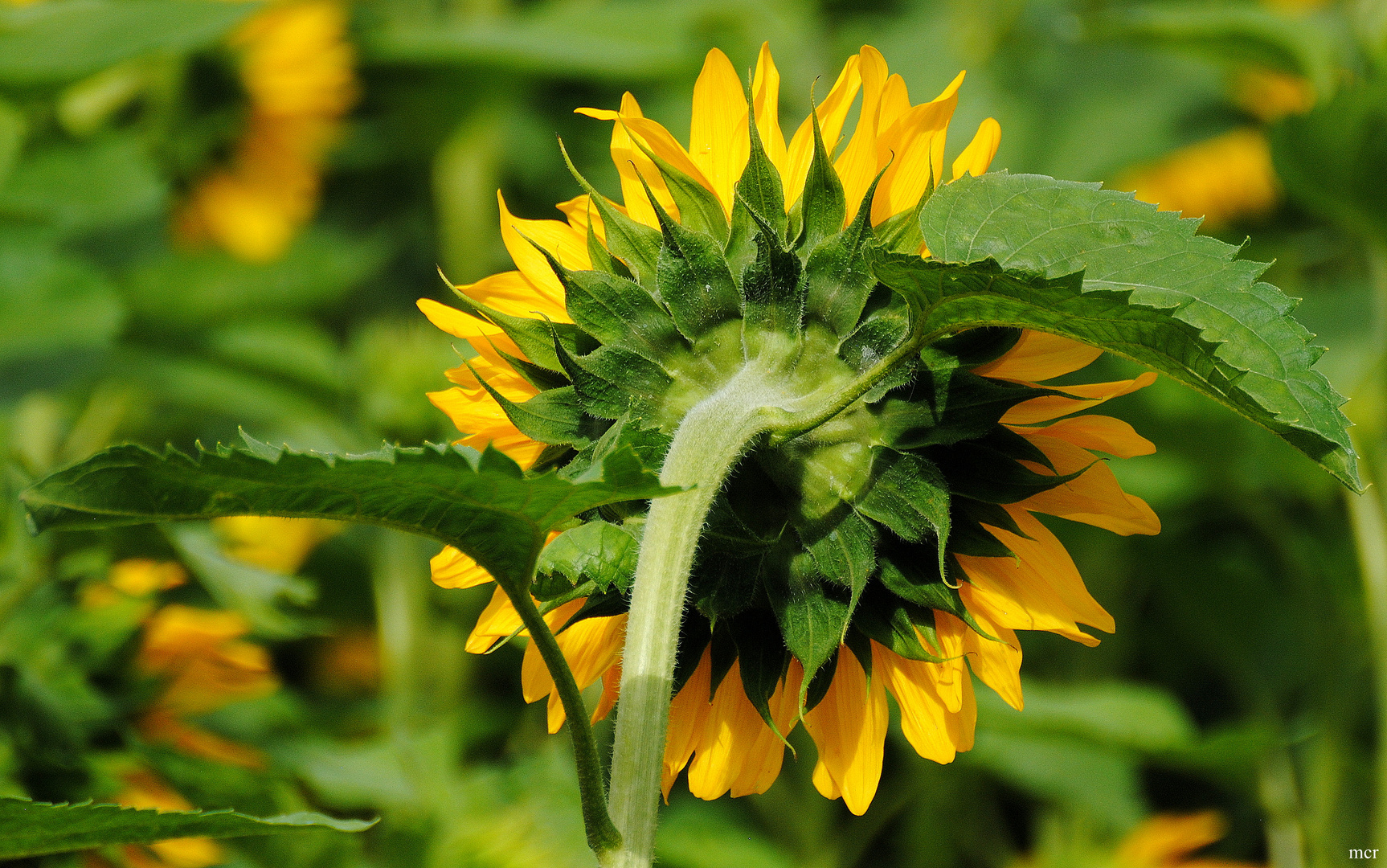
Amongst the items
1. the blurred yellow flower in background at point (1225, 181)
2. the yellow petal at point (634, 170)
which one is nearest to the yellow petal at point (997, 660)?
the yellow petal at point (634, 170)

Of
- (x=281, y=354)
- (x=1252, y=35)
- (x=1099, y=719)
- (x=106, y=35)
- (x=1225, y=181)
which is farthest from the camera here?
(x=1225, y=181)

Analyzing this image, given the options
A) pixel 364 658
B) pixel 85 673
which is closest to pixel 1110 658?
pixel 364 658

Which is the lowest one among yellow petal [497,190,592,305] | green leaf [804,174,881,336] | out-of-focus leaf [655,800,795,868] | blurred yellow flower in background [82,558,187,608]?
out-of-focus leaf [655,800,795,868]

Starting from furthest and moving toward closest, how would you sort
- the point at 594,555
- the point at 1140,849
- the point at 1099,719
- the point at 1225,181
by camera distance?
the point at 1225,181
the point at 1140,849
the point at 1099,719
the point at 594,555

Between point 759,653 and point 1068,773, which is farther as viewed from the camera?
point 1068,773

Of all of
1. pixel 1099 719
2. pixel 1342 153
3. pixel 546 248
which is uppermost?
pixel 546 248

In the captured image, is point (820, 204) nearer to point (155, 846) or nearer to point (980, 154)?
point (980, 154)

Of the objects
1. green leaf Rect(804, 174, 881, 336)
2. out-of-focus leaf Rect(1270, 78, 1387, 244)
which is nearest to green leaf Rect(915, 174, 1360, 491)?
green leaf Rect(804, 174, 881, 336)

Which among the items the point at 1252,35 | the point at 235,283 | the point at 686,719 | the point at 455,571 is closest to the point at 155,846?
the point at 455,571

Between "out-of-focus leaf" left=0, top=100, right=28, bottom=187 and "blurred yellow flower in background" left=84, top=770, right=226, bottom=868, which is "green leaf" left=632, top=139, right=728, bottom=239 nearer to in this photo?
"blurred yellow flower in background" left=84, top=770, right=226, bottom=868
